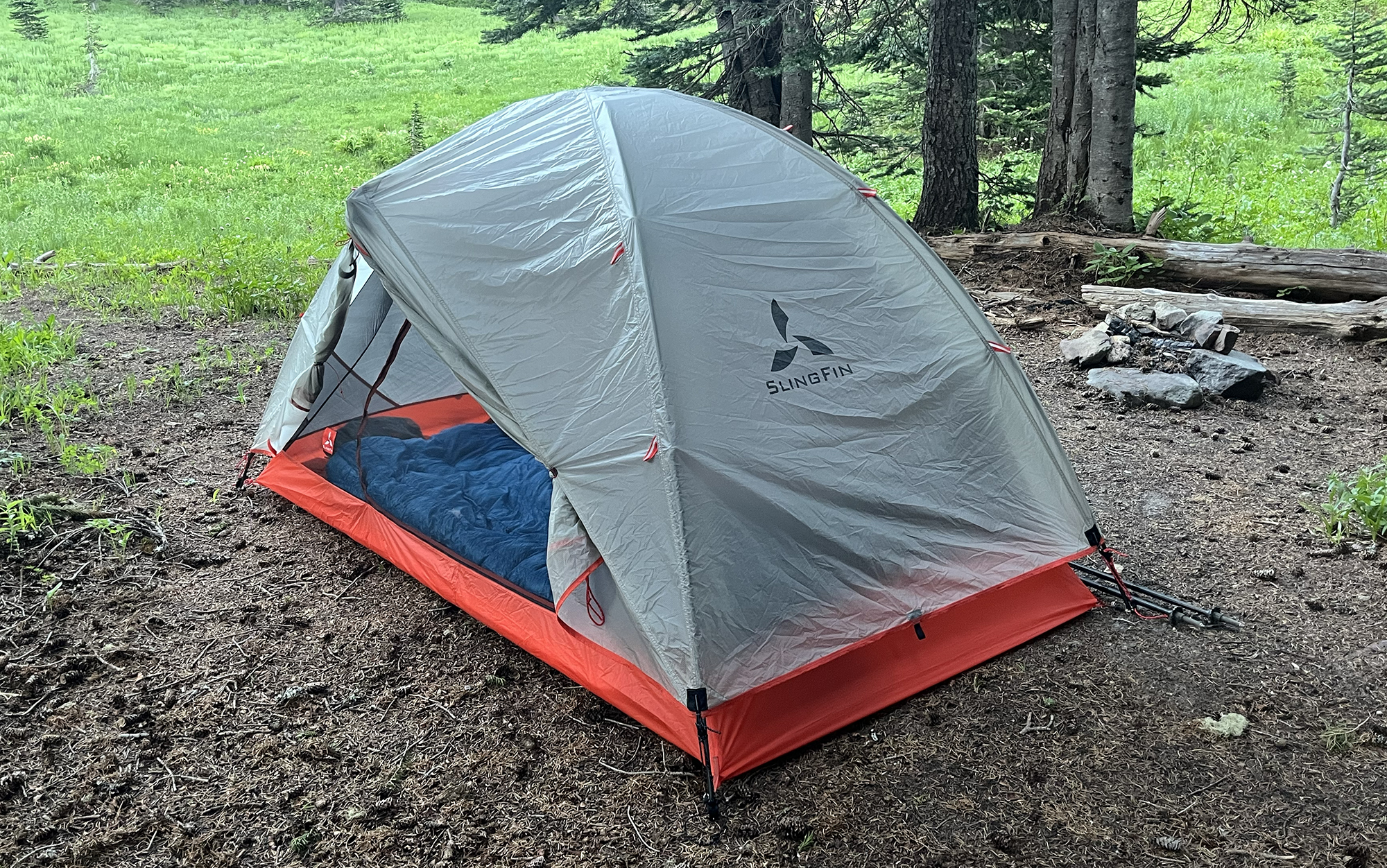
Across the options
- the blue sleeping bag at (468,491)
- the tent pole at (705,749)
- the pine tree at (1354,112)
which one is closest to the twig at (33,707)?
the blue sleeping bag at (468,491)

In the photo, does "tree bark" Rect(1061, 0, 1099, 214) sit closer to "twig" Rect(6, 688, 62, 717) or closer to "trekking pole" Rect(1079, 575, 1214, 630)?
"trekking pole" Rect(1079, 575, 1214, 630)

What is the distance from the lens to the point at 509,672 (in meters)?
3.78

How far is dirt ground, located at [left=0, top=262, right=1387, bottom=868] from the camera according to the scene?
2863 mm

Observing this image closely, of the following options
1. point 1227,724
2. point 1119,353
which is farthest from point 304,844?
point 1119,353

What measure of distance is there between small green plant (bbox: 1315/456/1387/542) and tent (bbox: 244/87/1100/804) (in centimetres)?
135

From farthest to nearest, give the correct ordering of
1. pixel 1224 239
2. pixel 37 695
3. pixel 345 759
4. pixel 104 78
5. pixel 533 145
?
pixel 104 78 < pixel 1224 239 < pixel 533 145 < pixel 37 695 < pixel 345 759

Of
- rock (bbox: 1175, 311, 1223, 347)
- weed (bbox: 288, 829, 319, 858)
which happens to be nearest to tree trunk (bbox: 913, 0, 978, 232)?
rock (bbox: 1175, 311, 1223, 347)

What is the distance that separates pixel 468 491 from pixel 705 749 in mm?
2253

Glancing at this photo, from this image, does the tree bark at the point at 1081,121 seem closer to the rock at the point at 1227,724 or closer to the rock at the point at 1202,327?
the rock at the point at 1202,327

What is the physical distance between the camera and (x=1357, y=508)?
430cm

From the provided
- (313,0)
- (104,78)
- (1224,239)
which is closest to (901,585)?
(1224,239)

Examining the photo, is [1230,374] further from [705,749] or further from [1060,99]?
[705,749]

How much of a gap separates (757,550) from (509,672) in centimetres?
123

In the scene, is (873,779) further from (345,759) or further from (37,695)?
(37,695)
